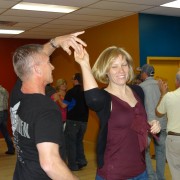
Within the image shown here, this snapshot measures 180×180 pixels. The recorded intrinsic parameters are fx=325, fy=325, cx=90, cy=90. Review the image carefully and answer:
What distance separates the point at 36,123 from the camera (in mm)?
1638

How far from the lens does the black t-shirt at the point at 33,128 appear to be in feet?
5.30

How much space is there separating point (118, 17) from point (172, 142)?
3591 mm

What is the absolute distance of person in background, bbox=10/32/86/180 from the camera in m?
1.60

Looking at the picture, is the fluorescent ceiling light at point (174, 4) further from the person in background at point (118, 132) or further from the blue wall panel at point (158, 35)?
the person in background at point (118, 132)

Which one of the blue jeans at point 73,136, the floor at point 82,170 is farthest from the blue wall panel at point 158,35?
the floor at point 82,170

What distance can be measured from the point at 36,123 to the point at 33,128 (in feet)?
0.14

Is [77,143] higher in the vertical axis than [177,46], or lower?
lower

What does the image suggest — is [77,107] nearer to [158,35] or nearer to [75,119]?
[75,119]

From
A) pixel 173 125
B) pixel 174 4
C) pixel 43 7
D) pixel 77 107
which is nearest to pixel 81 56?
pixel 173 125

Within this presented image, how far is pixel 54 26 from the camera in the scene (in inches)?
296

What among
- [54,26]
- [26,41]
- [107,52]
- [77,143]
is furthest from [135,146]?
[26,41]

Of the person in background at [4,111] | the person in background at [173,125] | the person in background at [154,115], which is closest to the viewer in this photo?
the person in background at [173,125]

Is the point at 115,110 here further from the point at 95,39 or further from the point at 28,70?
the point at 95,39

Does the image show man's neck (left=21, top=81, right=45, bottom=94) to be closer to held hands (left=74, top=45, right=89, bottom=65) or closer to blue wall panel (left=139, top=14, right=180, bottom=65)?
held hands (left=74, top=45, right=89, bottom=65)
